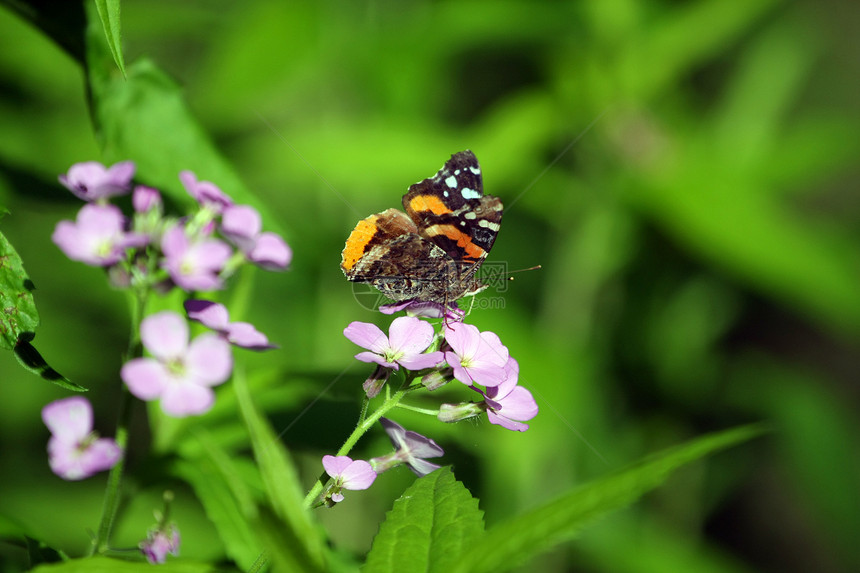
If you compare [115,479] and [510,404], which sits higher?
[510,404]

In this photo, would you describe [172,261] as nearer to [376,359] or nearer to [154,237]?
[154,237]

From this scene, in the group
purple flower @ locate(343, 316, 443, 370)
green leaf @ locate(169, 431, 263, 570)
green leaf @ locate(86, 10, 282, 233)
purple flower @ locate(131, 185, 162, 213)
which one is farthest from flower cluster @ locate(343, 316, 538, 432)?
green leaf @ locate(86, 10, 282, 233)

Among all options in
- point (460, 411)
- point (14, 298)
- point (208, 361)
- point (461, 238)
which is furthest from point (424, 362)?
point (461, 238)

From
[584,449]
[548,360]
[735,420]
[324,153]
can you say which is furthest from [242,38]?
[735,420]

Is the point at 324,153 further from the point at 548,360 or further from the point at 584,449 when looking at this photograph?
the point at 584,449

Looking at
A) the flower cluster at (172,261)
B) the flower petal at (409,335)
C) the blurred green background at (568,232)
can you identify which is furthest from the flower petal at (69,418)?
the blurred green background at (568,232)

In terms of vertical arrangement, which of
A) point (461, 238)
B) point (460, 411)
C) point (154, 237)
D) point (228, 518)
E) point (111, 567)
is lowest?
point (111, 567)

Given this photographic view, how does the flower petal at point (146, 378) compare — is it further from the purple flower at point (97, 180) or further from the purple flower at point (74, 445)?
the purple flower at point (97, 180)
